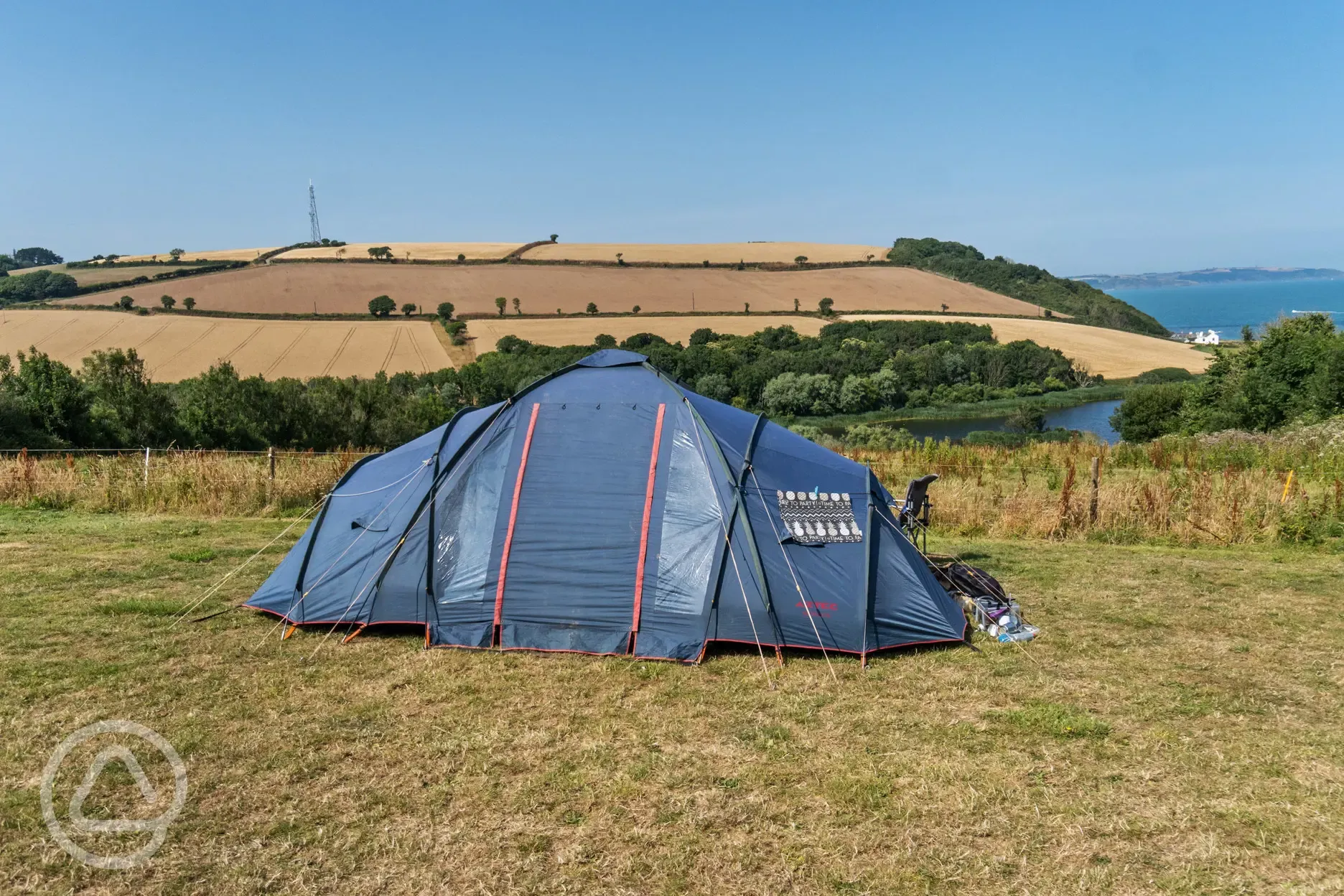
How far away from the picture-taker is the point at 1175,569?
11906mm

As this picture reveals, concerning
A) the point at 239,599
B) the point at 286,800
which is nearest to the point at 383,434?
the point at 239,599

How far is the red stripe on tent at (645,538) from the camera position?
828 centimetres

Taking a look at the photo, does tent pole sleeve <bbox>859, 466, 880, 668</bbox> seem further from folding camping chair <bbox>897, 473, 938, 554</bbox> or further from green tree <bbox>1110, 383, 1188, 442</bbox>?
green tree <bbox>1110, 383, 1188, 442</bbox>

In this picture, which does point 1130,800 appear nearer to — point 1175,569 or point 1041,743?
point 1041,743

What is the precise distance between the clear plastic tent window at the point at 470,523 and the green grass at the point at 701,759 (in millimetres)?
692

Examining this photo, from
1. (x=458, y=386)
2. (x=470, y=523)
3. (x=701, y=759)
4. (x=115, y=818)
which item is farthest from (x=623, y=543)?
(x=458, y=386)

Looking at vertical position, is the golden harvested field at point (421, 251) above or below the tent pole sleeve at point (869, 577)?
above

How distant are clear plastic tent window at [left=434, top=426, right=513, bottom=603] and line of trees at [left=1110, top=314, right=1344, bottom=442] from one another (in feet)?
79.9

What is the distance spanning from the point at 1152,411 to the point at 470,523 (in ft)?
126

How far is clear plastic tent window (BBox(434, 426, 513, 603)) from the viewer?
28.3 feet

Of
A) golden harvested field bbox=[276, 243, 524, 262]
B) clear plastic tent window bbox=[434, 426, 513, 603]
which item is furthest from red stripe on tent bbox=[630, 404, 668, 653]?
golden harvested field bbox=[276, 243, 524, 262]

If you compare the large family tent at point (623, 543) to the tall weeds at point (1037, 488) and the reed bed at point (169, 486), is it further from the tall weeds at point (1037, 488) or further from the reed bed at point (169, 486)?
the reed bed at point (169, 486)

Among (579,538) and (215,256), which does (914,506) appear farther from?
(215,256)

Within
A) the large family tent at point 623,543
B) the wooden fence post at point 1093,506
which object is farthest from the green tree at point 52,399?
the wooden fence post at point 1093,506
